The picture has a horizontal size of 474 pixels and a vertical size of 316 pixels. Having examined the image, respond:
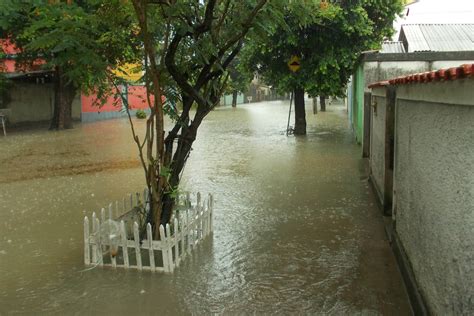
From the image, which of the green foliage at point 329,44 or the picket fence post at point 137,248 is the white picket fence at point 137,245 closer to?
the picket fence post at point 137,248

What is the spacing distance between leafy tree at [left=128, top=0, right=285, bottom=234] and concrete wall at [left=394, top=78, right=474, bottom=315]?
1.94 metres

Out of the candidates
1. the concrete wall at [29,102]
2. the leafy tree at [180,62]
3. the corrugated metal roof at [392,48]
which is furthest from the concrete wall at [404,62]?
the concrete wall at [29,102]

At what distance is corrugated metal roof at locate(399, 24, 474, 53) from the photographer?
12.5 meters

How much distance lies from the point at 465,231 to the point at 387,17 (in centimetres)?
1333

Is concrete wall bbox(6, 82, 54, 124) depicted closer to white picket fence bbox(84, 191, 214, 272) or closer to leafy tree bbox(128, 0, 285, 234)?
leafy tree bbox(128, 0, 285, 234)

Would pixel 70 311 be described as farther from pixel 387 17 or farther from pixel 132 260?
pixel 387 17

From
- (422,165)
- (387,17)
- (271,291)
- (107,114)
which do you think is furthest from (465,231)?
(107,114)

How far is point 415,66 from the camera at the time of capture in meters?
11.3

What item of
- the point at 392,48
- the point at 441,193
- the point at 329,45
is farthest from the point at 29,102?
the point at 441,193

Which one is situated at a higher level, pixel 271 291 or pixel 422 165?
pixel 422 165

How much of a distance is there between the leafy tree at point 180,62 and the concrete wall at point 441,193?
194 centimetres

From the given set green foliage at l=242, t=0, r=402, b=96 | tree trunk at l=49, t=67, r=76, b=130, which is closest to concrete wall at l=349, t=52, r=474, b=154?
green foliage at l=242, t=0, r=402, b=96

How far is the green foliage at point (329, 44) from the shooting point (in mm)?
14133

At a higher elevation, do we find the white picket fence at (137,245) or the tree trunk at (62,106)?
the tree trunk at (62,106)
